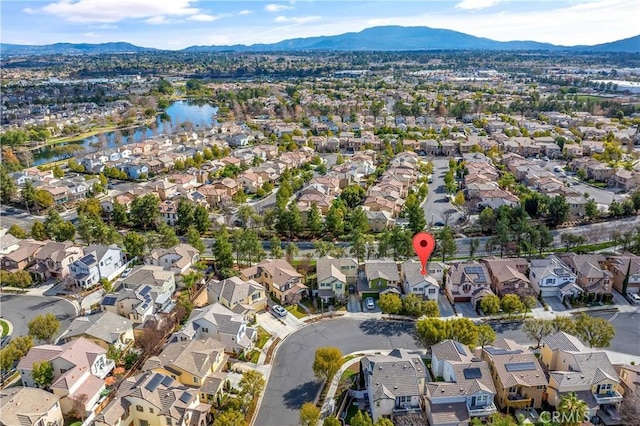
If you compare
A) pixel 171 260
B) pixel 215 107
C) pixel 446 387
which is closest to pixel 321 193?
pixel 171 260

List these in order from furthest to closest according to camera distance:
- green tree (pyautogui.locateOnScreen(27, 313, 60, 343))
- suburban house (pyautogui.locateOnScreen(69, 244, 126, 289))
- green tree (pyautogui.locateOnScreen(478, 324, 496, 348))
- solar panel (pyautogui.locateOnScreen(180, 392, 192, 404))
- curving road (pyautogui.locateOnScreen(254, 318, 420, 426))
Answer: suburban house (pyautogui.locateOnScreen(69, 244, 126, 289)) < green tree (pyautogui.locateOnScreen(27, 313, 60, 343)) < green tree (pyautogui.locateOnScreen(478, 324, 496, 348)) < curving road (pyautogui.locateOnScreen(254, 318, 420, 426)) < solar panel (pyautogui.locateOnScreen(180, 392, 192, 404))

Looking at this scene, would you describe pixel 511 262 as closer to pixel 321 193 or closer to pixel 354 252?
pixel 354 252

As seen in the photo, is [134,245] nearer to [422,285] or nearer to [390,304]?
[390,304]

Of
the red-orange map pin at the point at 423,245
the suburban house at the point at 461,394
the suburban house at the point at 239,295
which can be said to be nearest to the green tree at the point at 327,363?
Result: the suburban house at the point at 461,394

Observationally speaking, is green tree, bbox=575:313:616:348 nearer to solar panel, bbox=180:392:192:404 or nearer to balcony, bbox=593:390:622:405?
balcony, bbox=593:390:622:405

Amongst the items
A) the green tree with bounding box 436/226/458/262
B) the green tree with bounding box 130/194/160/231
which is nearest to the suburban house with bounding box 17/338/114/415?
the green tree with bounding box 130/194/160/231

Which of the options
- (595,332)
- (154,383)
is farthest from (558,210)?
(154,383)
